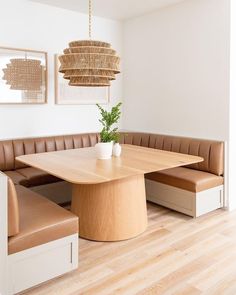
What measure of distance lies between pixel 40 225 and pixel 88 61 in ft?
4.45

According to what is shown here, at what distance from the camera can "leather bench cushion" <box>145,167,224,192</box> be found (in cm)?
342

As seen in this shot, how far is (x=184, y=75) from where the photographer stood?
4113 mm

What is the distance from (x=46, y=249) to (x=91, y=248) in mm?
732

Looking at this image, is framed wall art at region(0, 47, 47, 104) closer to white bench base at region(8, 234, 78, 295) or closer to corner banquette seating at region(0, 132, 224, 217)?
corner banquette seating at region(0, 132, 224, 217)

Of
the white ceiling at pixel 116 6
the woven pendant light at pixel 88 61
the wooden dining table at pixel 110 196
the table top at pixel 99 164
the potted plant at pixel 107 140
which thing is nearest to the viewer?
the table top at pixel 99 164

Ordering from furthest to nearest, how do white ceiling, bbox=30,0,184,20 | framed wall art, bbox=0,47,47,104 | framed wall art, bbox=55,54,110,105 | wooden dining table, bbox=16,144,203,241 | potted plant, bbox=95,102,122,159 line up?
framed wall art, bbox=55,54,110,105, white ceiling, bbox=30,0,184,20, framed wall art, bbox=0,47,47,104, potted plant, bbox=95,102,122,159, wooden dining table, bbox=16,144,203,241

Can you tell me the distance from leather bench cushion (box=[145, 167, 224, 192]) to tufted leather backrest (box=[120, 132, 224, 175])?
10 centimetres

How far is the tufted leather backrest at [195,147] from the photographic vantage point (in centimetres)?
365

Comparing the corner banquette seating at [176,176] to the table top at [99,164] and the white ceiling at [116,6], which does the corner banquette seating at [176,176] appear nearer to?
the table top at [99,164]

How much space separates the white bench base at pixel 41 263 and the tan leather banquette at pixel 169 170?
4.54 ft

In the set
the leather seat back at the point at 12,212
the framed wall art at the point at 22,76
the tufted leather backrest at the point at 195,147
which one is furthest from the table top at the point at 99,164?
the framed wall art at the point at 22,76

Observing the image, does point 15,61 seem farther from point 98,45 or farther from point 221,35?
point 221,35

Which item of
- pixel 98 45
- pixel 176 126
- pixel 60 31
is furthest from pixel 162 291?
pixel 60 31

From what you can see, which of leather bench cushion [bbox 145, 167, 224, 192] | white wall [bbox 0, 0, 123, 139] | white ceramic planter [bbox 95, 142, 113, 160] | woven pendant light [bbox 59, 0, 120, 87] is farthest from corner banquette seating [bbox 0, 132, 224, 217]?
woven pendant light [bbox 59, 0, 120, 87]
